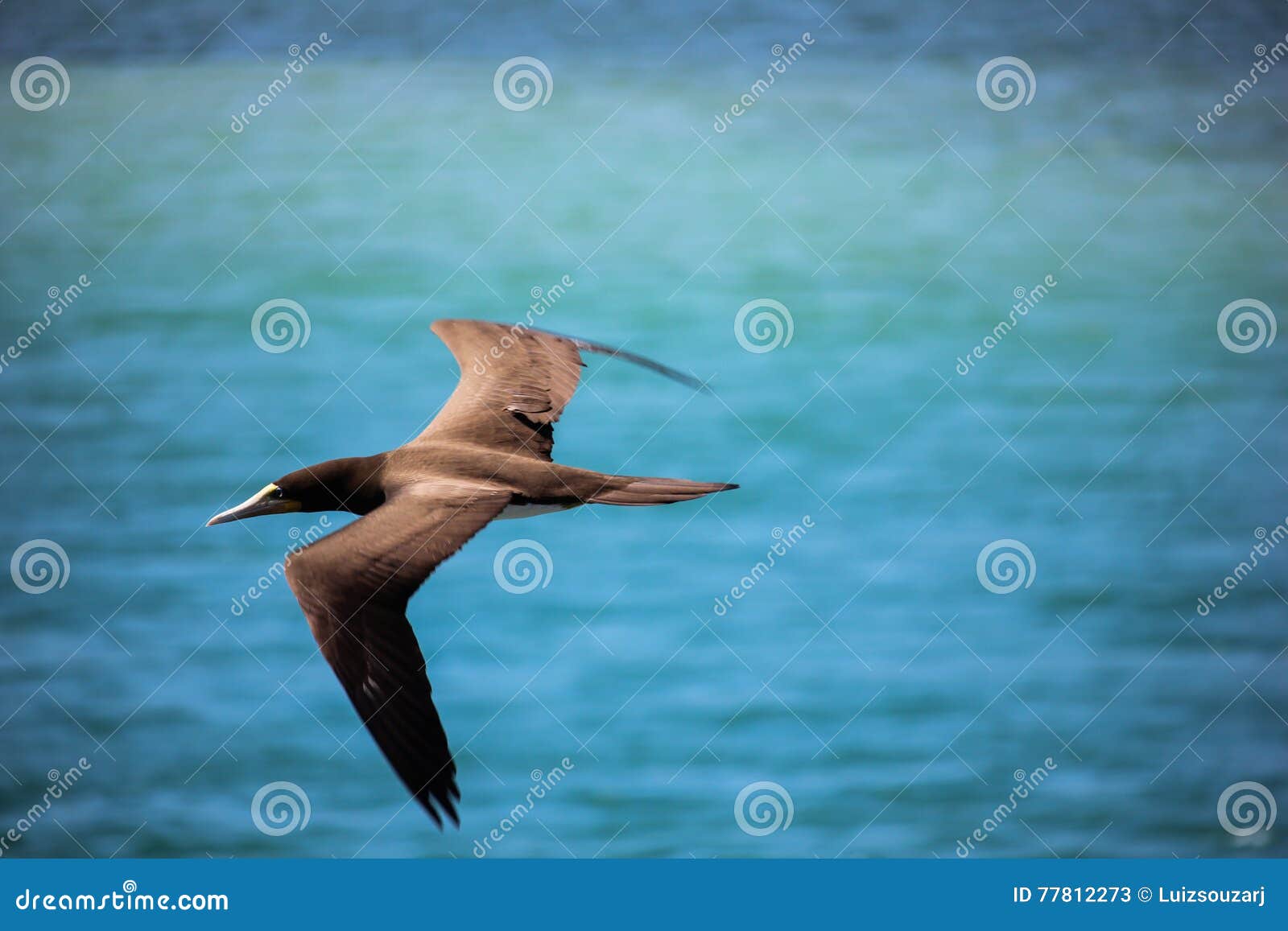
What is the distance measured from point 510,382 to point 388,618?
Answer: 1490 millimetres

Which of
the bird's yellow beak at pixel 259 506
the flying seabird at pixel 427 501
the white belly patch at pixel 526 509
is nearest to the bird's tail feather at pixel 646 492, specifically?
the flying seabird at pixel 427 501

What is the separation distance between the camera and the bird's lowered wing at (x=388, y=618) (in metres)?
4.02

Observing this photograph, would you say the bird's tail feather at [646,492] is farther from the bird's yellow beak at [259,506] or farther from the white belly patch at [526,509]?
the bird's yellow beak at [259,506]

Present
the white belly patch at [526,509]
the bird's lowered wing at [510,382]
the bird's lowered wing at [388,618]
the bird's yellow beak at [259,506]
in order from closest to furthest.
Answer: the bird's lowered wing at [388,618] → the white belly patch at [526,509] → the bird's yellow beak at [259,506] → the bird's lowered wing at [510,382]

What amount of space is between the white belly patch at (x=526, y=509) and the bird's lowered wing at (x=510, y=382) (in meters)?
0.27

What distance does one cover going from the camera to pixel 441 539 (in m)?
4.42

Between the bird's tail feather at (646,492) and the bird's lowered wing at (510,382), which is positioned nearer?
the bird's tail feather at (646,492)

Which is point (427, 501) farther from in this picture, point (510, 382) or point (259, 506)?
point (510, 382)

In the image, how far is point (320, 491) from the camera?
16.8ft

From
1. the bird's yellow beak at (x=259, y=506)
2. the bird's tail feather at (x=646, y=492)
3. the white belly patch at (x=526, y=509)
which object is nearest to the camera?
the bird's tail feather at (x=646, y=492)

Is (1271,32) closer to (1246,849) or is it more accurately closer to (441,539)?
(1246,849)

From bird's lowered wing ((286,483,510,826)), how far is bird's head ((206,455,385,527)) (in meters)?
0.48

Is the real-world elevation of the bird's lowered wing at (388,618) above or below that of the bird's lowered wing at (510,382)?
below

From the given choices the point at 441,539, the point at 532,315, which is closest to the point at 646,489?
the point at 441,539
